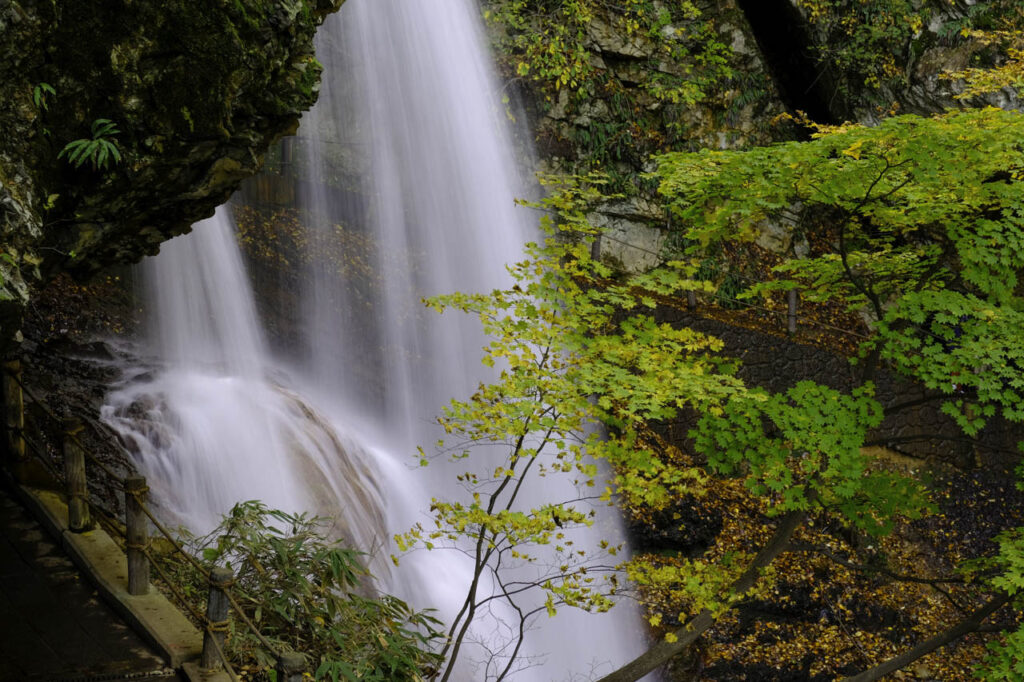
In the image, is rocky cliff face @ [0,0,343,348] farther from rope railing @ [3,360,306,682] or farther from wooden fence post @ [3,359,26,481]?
rope railing @ [3,360,306,682]

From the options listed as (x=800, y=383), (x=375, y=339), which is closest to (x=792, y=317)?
(x=375, y=339)

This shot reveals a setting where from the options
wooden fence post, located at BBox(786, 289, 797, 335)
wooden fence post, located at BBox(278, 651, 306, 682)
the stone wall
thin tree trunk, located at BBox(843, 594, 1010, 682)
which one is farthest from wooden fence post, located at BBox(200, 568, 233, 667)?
wooden fence post, located at BBox(786, 289, 797, 335)

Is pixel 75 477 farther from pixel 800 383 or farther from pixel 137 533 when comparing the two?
pixel 800 383

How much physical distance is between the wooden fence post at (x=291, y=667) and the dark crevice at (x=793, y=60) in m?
15.2

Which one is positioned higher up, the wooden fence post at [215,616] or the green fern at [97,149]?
the green fern at [97,149]

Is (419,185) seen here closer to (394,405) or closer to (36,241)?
(394,405)

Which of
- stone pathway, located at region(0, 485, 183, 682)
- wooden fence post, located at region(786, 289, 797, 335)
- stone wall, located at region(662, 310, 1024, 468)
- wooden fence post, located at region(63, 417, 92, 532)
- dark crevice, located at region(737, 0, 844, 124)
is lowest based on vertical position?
stone wall, located at region(662, 310, 1024, 468)

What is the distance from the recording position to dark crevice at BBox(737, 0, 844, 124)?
15.7 meters

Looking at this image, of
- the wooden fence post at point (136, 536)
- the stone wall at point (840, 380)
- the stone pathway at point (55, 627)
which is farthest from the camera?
the stone wall at point (840, 380)

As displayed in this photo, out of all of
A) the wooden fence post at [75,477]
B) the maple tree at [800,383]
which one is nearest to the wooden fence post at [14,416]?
the wooden fence post at [75,477]

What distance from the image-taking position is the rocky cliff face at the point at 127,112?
15.6 feet

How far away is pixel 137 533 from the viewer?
506 cm

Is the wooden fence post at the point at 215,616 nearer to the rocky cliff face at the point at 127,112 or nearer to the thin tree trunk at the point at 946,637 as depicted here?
the rocky cliff face at the point at 127,112

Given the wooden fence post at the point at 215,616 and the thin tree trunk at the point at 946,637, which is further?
the thin tree trunk at the point at 946,637
